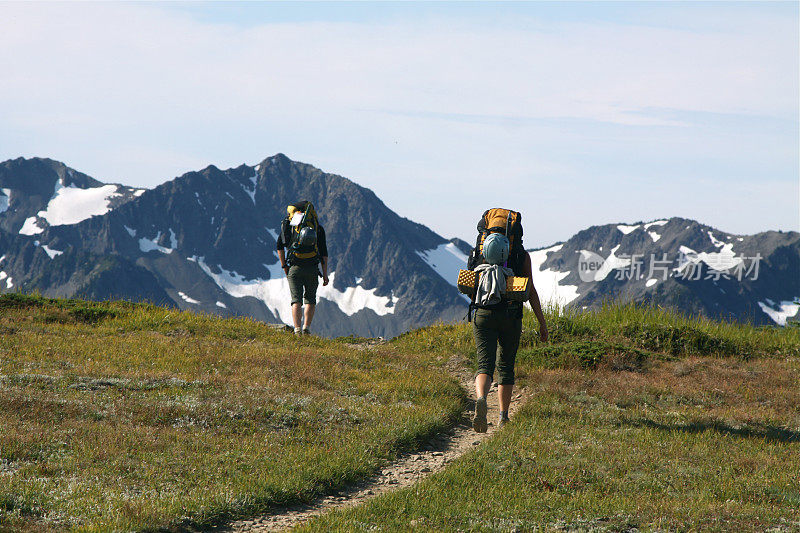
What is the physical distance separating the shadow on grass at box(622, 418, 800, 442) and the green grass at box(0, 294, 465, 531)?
324cm

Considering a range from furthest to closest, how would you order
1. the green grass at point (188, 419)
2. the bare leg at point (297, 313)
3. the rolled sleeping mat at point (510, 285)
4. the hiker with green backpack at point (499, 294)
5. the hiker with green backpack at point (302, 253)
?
the bare leg at point (297, 313) < the hiker with green backpack at point (302, 253) < the hiker with green backpack at point (499, 294) < the rolled sleeping mat at point (510, 285) < the green grass at point (188, 419)

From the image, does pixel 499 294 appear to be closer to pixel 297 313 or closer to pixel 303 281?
pixel 303 281

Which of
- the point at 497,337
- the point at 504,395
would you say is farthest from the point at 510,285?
the point at 504,395

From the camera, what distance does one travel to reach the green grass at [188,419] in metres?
7.59

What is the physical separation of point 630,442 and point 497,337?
249 centimetres

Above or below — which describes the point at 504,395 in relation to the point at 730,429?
above

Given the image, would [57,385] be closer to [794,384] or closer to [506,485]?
[506,485]

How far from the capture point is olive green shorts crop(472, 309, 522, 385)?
434 inches

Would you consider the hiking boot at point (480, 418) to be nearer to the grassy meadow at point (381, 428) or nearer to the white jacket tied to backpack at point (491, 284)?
the grassy meadow at point (381, 428)

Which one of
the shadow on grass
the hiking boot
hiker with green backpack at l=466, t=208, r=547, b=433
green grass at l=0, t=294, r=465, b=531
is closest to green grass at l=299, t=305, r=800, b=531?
the shadow on grass

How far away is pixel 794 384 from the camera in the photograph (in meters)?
14.9

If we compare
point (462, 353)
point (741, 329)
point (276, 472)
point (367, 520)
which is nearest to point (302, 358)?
point (462, 353)

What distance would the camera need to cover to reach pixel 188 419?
34.4 feet

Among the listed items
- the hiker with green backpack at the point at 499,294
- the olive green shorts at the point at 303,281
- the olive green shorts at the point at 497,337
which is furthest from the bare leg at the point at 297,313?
the olive green shorts at the point at 497,337
